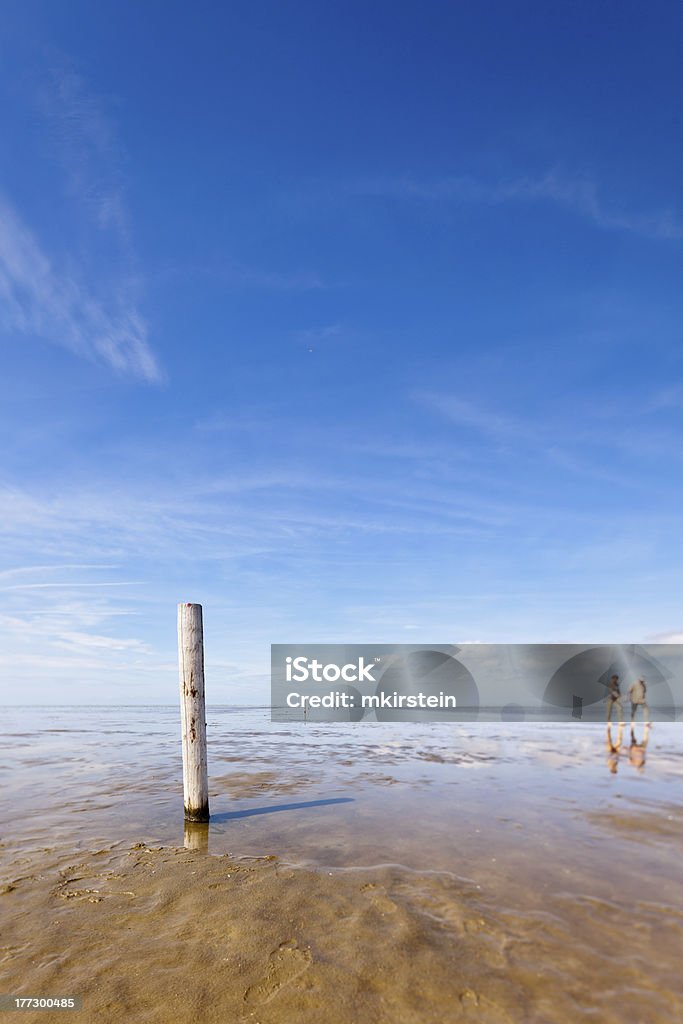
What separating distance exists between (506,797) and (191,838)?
5.56 m

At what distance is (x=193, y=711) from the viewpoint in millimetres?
8297

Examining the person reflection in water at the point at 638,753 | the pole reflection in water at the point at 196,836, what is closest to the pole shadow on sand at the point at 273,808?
the pole reflection in water at the point at 196,836

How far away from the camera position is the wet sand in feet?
11.6

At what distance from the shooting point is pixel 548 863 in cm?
605

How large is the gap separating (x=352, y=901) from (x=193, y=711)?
13.7 feet

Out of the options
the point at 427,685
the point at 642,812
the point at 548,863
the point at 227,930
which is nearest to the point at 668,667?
the point at 427,685

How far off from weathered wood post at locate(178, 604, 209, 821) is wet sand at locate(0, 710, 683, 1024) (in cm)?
47

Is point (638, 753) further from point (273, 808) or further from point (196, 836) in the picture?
point (196, 836)

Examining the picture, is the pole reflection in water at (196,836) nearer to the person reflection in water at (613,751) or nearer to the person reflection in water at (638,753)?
the person reflection in water at (613,751)

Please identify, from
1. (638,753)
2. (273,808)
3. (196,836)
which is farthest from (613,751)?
(196,836)

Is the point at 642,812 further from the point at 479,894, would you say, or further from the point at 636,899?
the point at 479,894

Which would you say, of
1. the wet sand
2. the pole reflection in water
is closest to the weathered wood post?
the pole reflection in water

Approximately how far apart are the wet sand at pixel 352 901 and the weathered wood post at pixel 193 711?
18.6 inches

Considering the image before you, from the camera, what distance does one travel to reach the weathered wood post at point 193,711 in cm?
801
